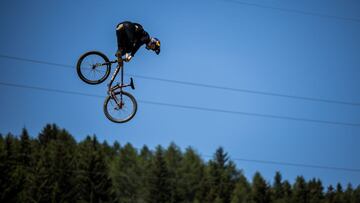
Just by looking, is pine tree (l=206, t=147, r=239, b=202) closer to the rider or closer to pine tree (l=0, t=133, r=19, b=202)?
pine tree (l=0, t=133, r=19, b=202)

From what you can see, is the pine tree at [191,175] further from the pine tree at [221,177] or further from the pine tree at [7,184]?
the pine tree at [7,184]

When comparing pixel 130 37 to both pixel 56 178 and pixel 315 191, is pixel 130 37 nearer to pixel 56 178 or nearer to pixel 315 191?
pixel 56 178

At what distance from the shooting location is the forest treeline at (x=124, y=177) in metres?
71.3

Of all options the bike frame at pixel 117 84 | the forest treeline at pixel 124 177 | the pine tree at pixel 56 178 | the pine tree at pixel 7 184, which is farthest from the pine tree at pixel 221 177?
the bike frame at pixel 117 84

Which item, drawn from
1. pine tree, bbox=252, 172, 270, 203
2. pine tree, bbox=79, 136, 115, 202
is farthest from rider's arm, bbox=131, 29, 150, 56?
pine tree, bbox=252, 172, 270, 203

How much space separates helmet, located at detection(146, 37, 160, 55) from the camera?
21172 millimetres

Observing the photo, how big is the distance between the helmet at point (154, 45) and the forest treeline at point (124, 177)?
4534 centimetres

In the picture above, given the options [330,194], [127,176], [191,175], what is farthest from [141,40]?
[330,194]

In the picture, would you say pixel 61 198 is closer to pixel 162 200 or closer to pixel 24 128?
pixel 162 200

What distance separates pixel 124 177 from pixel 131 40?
270ft

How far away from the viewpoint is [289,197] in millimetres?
112562

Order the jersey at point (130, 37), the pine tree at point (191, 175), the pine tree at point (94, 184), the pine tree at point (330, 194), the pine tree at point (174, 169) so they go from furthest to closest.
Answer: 1. the pine tree at point (330, 194)
2. the pine tree at point (191, 175)
3. the pine tree at point (174, 169)
4. the pine tree at point (94, 184)
5. the jersey at point (130, 37)

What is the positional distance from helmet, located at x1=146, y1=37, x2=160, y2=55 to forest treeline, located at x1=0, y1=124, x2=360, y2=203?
45.3 m

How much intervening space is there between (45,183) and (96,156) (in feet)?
30.3
